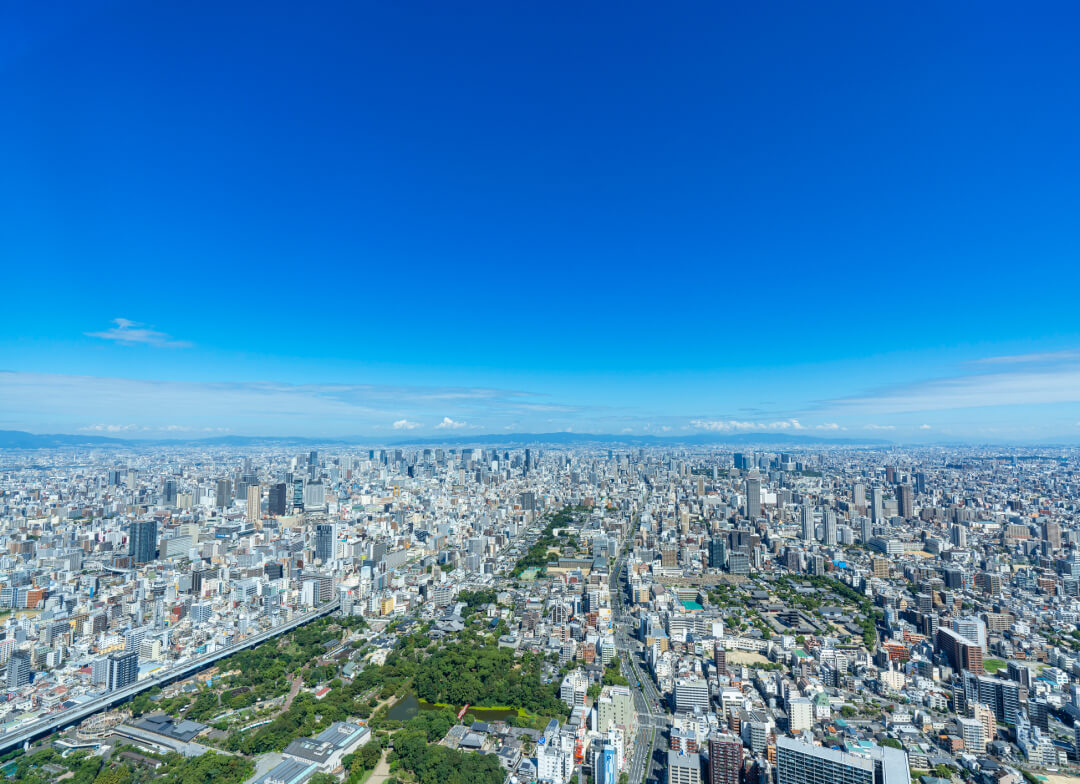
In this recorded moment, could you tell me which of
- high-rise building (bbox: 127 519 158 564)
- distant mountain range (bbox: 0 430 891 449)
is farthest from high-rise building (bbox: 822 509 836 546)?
distant mountain range (bbox: 0 430 891 449)

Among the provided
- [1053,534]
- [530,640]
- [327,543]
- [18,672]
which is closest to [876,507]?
[1053,534]

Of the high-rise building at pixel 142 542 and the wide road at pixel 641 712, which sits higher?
the high-rise building at pixel 142 542

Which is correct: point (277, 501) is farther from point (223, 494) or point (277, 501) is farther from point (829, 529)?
point (829, 529)

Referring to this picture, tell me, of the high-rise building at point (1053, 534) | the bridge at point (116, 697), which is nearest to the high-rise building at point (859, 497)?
the high-rise building at point (1053, 534)

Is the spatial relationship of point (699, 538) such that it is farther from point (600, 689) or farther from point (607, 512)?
point (600, 689)

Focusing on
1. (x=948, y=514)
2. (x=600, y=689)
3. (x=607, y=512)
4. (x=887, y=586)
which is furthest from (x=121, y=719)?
(x=948, y=514)

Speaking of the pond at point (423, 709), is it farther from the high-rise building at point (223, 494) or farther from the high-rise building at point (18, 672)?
the high-rise building at point (223, 494)
